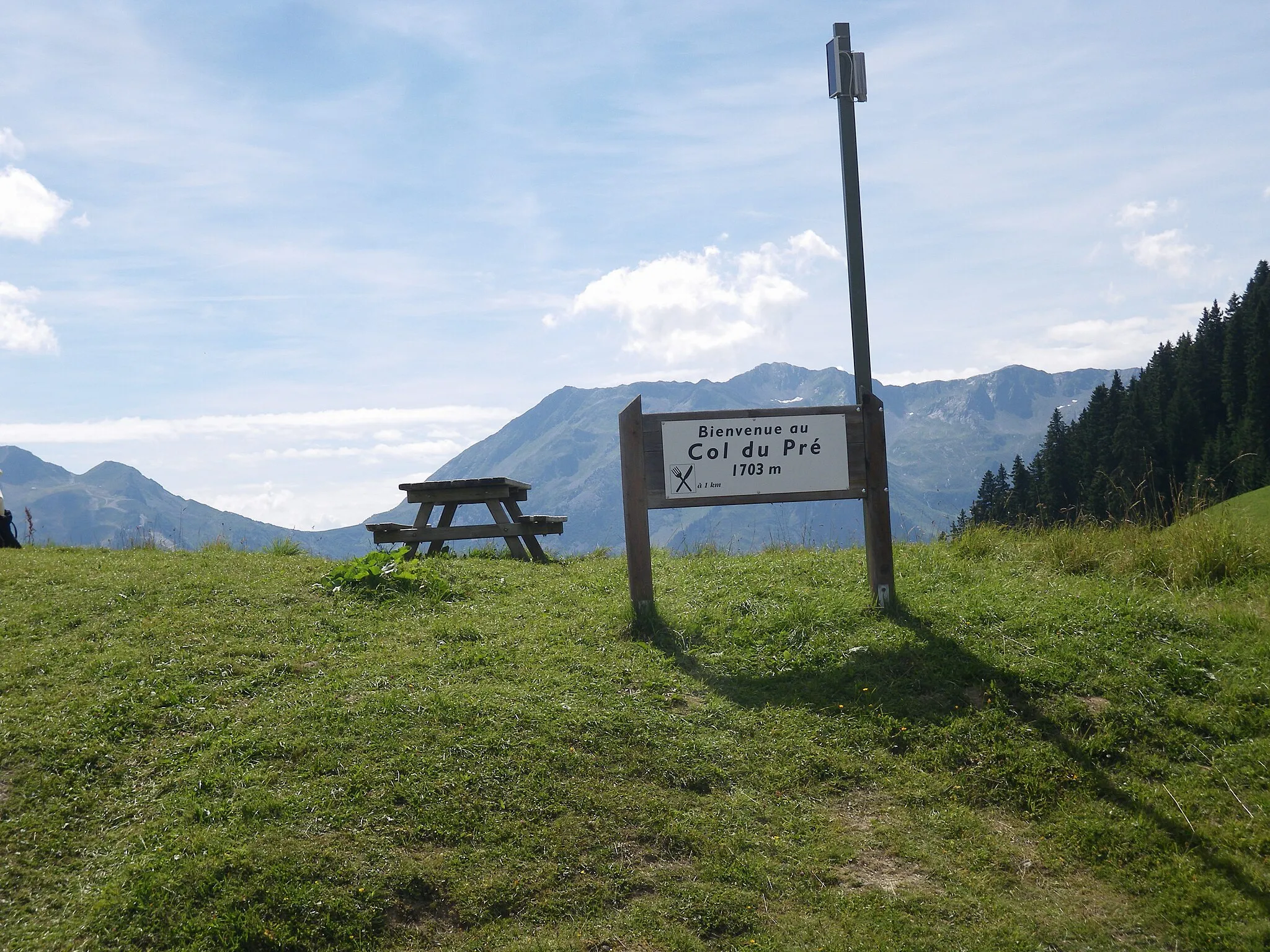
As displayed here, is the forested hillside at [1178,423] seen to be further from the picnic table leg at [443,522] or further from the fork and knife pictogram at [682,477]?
the fork and knife pictogram at [682,477]

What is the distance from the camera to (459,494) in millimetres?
11922

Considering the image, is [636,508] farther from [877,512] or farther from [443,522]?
[443,522]

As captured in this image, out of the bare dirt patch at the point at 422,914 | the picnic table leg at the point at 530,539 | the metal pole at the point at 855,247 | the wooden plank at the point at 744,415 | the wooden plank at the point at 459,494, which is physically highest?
the metal pole at the point at 855,247

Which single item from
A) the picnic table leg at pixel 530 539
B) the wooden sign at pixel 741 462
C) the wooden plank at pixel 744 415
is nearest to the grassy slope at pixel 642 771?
the wooden sign at pixel 741 462

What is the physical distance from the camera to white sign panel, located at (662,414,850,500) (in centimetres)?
844

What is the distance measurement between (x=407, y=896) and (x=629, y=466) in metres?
4.37

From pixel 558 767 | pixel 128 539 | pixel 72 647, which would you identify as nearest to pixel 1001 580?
pixel 558 767

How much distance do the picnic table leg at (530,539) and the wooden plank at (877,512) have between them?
469cm

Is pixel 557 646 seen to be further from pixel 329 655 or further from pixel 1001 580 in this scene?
pixel 1001 580

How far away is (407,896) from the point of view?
480cm

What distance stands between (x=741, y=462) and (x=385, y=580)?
3.73 m

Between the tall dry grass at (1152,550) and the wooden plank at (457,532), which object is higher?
the wooden plank at (457,532)

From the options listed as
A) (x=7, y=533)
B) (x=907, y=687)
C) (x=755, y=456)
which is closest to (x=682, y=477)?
(x=755, y=456)

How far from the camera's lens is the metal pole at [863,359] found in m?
8.43
